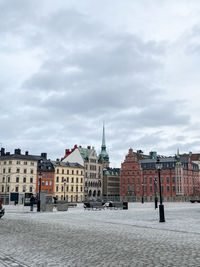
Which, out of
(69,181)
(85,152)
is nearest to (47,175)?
(69,181)

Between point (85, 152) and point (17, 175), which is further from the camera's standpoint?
point (85, 152)

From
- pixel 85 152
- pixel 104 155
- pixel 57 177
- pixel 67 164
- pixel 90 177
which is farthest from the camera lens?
pixel 104 155

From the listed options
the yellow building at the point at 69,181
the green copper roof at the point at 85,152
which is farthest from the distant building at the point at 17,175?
the green copper roof at the point at 85,152

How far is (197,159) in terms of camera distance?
144875 mm

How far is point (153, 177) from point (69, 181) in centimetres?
3468

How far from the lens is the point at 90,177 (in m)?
112

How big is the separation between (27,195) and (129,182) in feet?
158

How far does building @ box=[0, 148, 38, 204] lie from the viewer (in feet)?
286

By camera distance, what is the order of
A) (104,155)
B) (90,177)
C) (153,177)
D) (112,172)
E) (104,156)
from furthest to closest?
(104,155), (104,156), (112,172), (153,177), (90,177)

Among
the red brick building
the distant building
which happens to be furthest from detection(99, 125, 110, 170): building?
the distant building

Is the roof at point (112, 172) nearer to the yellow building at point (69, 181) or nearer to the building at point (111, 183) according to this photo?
the building at point (111, 183)

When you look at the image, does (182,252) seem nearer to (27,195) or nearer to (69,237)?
(69,237)

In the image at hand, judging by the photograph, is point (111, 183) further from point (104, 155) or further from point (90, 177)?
point (104, 155)

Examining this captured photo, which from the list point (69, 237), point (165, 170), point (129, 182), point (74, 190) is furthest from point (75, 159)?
point (69, 237)
